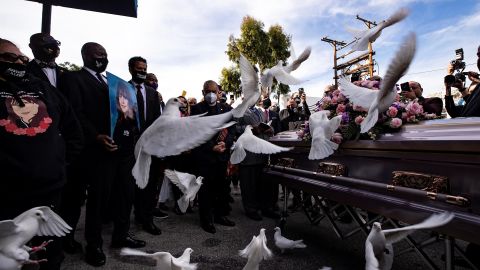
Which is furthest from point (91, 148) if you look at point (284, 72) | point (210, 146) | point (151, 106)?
point (284, 72)

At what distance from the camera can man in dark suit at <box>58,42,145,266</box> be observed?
2.67 meters

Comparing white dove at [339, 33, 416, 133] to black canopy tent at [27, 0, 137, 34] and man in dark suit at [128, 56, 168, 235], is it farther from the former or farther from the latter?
black canopy tent at [27, 0, 137, 34]

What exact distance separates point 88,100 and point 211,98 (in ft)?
4.94

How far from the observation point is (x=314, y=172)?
9.28 ft

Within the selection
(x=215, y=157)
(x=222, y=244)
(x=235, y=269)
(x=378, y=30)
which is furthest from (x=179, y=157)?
(x=378, y=30)

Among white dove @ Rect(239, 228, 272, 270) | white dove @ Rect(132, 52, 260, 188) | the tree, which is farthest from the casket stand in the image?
the tree

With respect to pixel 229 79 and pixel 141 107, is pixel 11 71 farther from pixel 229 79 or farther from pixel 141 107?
pixel 229 79

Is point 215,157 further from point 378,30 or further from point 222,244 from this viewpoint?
point 378,30

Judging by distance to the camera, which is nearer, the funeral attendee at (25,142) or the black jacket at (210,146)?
the funeral attendee at (25,142)

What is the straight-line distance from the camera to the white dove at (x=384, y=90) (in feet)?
5.37

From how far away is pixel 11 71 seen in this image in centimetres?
183

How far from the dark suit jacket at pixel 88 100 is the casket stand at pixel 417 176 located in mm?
1982

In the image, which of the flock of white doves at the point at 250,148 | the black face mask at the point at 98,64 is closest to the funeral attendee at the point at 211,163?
the flock of white doves at the point at 250,148

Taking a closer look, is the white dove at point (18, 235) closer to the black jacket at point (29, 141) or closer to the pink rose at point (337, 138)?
the black jacket at point (29, 141)
